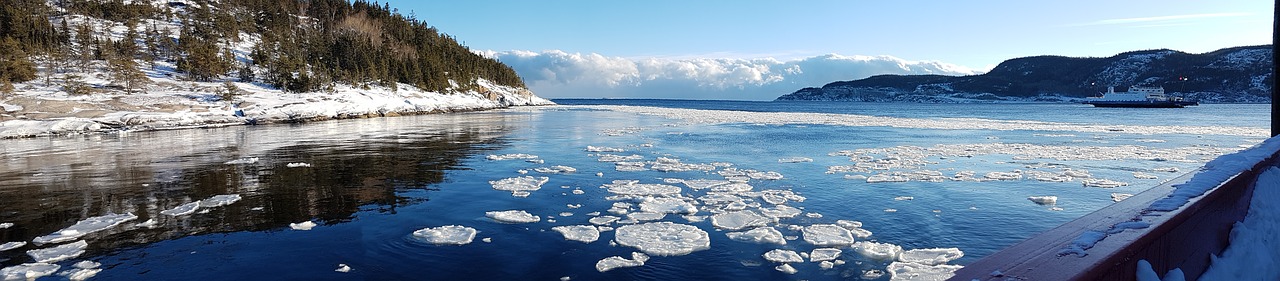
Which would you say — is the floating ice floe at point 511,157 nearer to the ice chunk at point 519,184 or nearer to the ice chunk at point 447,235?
the ice chunk at point 519,184

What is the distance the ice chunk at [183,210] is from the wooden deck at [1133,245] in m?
10.6

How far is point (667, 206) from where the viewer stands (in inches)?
386

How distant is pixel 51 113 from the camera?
3572cm

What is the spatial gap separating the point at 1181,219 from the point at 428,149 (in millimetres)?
20565

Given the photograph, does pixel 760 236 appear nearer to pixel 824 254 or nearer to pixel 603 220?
pixel 824 254

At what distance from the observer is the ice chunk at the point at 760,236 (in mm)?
7414

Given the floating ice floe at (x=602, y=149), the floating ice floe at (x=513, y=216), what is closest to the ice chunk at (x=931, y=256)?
the floating ice floe at (x=513, y=216)

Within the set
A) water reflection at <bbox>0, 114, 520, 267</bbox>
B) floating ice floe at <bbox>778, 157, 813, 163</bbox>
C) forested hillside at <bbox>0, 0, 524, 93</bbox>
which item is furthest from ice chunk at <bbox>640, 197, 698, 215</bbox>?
forested hillside at <bbox>0, 0, 524, 93</bbox>

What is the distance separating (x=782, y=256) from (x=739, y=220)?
194 cm

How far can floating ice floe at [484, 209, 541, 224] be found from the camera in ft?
28.5

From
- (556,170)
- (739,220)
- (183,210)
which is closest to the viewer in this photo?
(739,220)

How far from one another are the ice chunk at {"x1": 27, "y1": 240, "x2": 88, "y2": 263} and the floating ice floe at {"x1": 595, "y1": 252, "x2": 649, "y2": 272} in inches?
233

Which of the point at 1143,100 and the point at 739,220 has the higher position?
the point at 1143,100

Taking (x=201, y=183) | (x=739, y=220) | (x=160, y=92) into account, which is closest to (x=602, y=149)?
(x=201, y=183)
